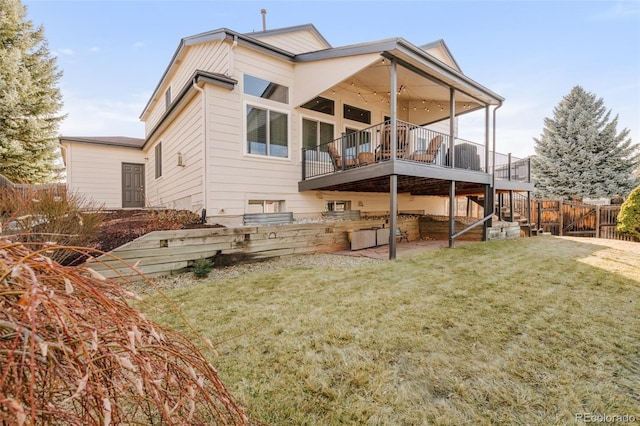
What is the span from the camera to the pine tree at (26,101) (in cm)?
1282

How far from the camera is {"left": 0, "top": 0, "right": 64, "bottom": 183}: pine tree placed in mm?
12820

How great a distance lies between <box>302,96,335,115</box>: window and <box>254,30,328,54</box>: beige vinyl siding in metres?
2.00

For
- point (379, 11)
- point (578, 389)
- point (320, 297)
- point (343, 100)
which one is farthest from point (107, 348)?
point (379, 11)

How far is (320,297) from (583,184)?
21180 mm

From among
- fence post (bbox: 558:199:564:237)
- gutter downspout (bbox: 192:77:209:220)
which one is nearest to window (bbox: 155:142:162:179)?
gutter downspout (bbox: 192:77:209:220)

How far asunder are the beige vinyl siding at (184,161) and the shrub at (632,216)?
1400cm

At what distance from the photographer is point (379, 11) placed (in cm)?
1015

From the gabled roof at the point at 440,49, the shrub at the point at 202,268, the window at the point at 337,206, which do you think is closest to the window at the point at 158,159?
the window at the point at 337,206

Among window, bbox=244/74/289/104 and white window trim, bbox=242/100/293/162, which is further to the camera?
window, bbox=244/74/289/104

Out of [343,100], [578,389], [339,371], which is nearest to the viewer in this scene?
[578,389]

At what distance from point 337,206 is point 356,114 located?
3.52m

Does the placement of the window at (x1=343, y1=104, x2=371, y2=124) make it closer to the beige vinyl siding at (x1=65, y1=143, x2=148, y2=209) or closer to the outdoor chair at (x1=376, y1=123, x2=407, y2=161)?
the outdoor chair at (x1=376, y1=123, x2=407, y2=161)

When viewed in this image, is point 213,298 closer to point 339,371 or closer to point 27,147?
point 339,371

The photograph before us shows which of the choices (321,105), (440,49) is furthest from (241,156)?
(440,49)
